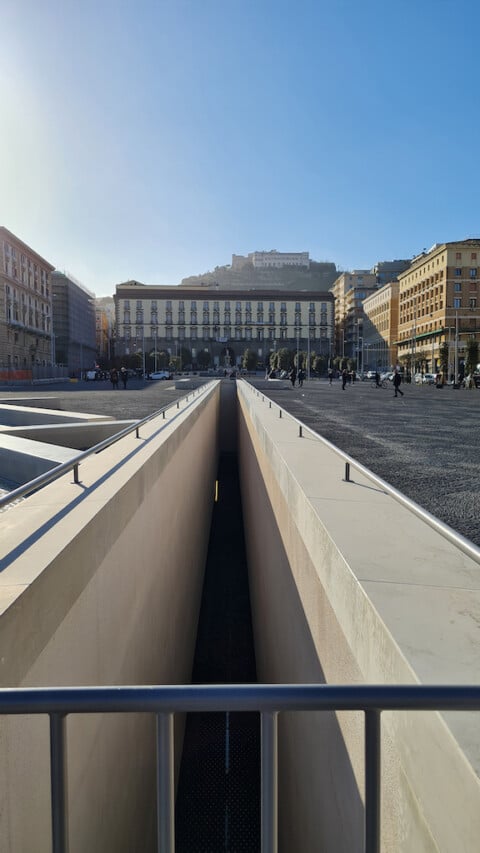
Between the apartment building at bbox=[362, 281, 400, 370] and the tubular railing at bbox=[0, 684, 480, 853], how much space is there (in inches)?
3588

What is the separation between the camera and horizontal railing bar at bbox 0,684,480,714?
4.04 ft

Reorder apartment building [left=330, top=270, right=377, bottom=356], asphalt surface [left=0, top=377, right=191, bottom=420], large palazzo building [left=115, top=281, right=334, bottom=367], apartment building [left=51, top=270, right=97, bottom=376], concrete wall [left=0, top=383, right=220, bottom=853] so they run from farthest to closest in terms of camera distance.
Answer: apartment building [left=330, top=270, right=377, bottom=356], large palazzo building [left=115, top=281, right=334, bottom=367], apartment building [left=51, top=270, right=97, bottom=376], asphalt surface [left=0, top=377, right=191, bottom=420], concrete wall [left=0, top=383, right=220, bottom=853]

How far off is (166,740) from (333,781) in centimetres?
216

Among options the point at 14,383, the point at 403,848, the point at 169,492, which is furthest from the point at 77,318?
the point at 403,848

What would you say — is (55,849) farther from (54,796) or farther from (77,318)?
(77,318)

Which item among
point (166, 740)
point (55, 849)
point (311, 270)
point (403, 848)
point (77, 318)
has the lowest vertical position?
point (403, 848)

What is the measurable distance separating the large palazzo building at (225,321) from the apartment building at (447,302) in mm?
40978

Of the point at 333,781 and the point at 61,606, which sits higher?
the point at 61,606

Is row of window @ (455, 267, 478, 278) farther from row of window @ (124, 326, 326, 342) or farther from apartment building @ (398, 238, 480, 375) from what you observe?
row of window @ (124, 326, 326, 342)

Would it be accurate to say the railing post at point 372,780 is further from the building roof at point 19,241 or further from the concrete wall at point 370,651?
the building roof at point 19,241

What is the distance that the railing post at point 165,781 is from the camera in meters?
1.31

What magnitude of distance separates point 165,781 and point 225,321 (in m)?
122

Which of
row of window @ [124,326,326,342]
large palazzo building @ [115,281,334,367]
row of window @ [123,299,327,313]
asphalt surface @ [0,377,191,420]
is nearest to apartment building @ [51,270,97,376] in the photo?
row of window @ [123,299,327,313]

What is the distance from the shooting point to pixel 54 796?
1.35 m
